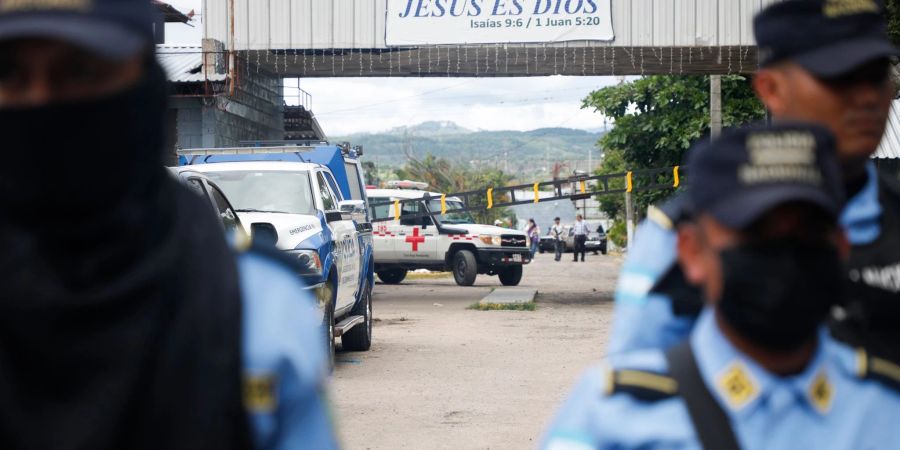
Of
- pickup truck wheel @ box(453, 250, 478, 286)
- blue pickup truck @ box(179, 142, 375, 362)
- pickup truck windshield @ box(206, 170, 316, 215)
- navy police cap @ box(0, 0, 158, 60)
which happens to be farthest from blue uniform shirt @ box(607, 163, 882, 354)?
pickup truck wheel @ box(453, 250, 478, 286)

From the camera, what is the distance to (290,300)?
1.85m

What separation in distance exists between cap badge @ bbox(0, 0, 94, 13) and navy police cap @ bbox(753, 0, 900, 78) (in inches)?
60.5

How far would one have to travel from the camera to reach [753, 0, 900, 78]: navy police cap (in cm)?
261

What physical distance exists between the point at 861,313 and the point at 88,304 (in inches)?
61.4

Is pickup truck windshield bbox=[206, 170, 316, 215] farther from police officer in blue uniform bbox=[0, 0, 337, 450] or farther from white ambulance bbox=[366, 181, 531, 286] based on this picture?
white ambulance bbox=[366, 181, 531, 286]

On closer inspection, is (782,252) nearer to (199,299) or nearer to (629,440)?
(629,440)

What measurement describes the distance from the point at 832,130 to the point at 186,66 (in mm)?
25209

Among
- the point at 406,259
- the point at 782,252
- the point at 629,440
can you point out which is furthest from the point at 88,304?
the point at 406,259

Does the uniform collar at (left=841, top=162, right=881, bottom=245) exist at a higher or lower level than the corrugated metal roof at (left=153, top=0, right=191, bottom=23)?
lower

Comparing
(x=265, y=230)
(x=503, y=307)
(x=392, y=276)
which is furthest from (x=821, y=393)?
(x=392, y=276)

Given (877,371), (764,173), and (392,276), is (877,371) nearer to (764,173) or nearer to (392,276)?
(764,173)

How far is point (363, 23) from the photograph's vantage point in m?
22.7

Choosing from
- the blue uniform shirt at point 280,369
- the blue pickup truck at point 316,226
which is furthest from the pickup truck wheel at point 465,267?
the blue uniform shirt at point 280,369

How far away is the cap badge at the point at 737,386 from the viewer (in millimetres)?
2086
